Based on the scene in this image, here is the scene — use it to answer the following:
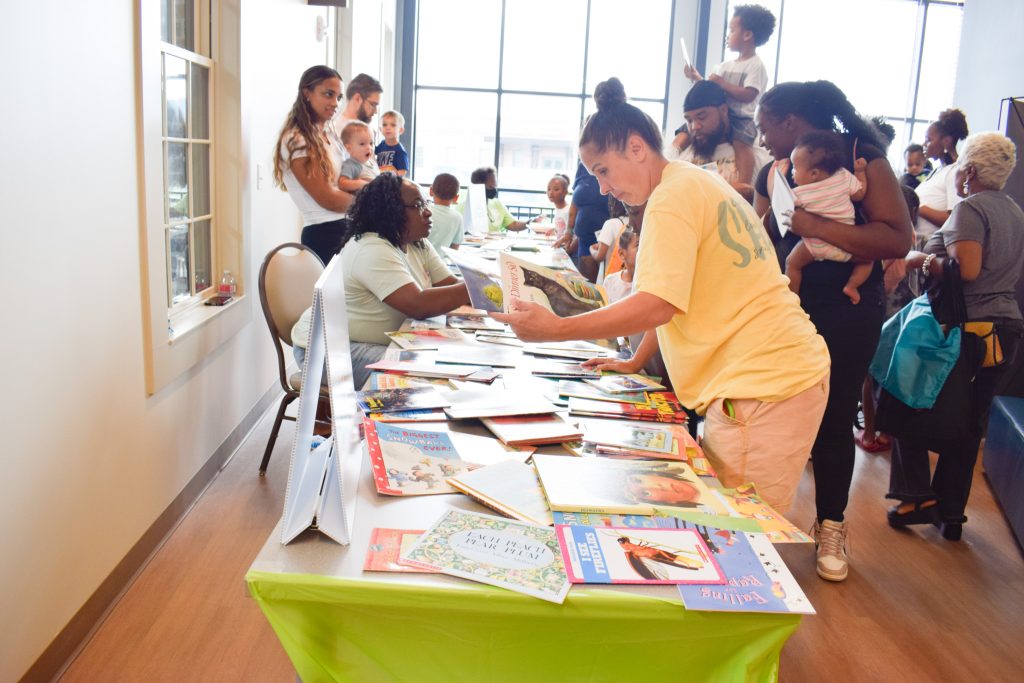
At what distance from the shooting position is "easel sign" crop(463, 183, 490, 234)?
6.23m

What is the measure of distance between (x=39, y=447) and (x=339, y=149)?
8.82ft

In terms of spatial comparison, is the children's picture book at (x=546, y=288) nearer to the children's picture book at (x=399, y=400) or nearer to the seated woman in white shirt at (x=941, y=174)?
the children's picture book at (x=399, y=400)

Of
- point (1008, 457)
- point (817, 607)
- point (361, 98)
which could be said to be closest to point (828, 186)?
point (817, 607)

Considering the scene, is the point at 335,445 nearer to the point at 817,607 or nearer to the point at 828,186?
the point at 828,186

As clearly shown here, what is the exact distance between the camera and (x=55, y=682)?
191 centimetres

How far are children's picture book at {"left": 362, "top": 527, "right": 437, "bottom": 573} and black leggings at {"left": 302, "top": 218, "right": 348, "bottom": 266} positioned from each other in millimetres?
2756

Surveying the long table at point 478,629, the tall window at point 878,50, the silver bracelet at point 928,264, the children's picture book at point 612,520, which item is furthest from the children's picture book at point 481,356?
the tall window at point 878,50

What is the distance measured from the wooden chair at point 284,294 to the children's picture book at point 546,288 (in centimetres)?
134

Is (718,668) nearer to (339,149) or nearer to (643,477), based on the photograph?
(643,477)

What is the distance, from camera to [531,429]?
1719 mm

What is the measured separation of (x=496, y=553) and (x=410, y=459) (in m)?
0.37

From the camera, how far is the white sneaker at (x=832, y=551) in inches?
105

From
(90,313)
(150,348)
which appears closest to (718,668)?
(90,313)

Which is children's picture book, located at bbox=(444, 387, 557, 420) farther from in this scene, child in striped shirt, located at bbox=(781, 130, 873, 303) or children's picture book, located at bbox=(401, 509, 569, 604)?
child in striped shirt, located at bbox=(781, 130, 873, 303)
